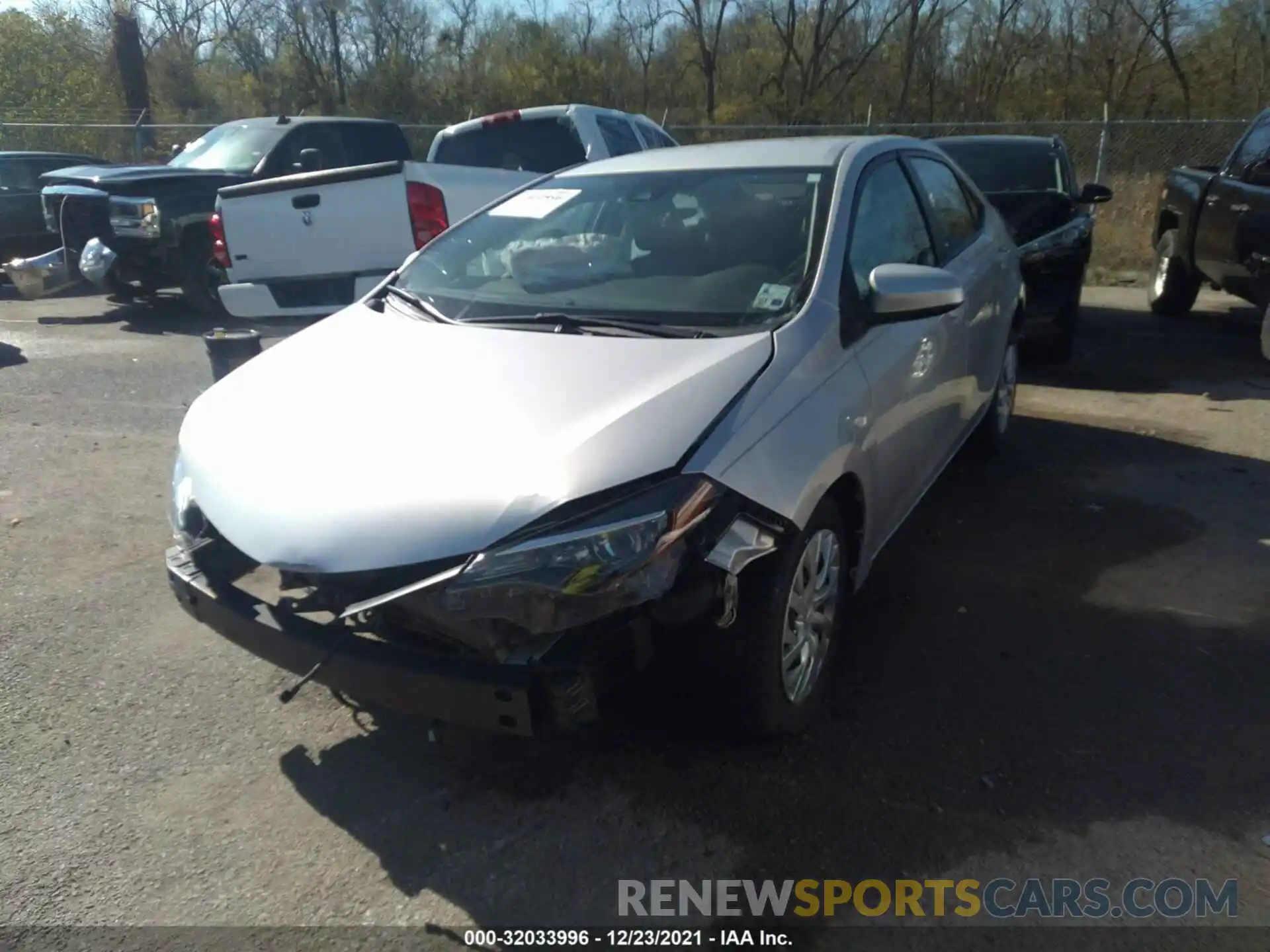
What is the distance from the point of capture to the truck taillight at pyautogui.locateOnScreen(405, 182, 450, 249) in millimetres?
6555

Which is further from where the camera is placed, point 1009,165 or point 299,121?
point 299,121

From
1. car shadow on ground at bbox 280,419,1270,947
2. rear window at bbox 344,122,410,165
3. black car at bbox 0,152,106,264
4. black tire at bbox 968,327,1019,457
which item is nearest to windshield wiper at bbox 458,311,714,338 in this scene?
car shadow on ground at bbox 280,419,1270,947

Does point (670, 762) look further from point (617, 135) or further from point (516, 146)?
point (617, 135)

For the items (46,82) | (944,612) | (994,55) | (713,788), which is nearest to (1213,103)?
(994,55)

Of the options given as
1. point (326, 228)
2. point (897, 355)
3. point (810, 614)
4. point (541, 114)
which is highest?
point (541, 114)

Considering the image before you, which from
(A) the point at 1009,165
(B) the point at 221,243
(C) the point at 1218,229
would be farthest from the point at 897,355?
(C) the point at 1218,229

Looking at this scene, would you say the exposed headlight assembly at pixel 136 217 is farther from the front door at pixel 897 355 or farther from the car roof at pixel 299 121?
the front door at pixel 897 355

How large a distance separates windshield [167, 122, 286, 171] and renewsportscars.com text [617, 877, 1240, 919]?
9.72 meters

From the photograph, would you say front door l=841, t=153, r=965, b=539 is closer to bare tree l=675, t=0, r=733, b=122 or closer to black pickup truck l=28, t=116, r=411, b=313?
→ black pickup truck l=28, t=116, r=411, b=313

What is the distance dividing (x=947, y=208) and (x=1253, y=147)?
208 inches

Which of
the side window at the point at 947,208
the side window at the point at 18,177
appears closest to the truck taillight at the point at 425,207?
the side window at the point at 947,208

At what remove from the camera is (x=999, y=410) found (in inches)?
226

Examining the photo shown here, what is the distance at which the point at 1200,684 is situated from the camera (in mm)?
3445

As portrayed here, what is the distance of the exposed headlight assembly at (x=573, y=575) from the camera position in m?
2.39
